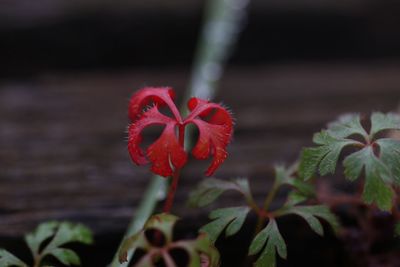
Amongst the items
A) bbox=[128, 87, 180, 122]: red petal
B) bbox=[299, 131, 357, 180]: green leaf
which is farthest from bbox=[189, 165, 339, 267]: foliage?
bbox=[128, 87, 180, 122]: red petal

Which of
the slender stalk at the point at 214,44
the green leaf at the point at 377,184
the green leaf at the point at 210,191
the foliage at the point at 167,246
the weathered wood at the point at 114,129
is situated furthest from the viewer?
the slender stalk at the point at 214,44

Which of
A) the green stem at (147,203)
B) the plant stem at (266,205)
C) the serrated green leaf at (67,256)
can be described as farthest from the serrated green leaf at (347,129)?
the serrated green leaf at (67,256)

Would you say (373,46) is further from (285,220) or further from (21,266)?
(21,266)

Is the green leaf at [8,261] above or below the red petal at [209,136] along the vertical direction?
below

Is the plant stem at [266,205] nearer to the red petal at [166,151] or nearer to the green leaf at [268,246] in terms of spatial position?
the green leaf at [268,246]

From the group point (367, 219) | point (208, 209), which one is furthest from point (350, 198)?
point (208, 209)

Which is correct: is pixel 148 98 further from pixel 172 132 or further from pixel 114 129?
pixel 114 129
